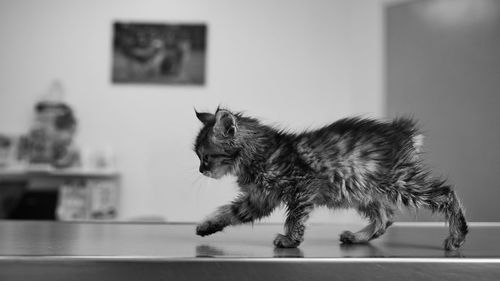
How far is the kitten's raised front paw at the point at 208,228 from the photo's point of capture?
638 mm

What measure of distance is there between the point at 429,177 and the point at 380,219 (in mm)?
89

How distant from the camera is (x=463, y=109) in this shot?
2.80 m

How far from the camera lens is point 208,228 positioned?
2.10 feet

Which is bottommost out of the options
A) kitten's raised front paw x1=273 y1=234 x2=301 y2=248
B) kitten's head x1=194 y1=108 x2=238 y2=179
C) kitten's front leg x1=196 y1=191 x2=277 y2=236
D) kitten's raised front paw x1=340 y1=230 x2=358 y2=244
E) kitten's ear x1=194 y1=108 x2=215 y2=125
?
kitten's raised front paw x1=340 y1=230 x2=358 y2=244

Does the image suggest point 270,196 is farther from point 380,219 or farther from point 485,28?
point 485,28

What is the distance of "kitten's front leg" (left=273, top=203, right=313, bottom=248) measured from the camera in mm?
549

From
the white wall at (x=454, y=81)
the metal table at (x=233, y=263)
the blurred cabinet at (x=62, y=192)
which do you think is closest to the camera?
the metal table at (x=233, y=263)

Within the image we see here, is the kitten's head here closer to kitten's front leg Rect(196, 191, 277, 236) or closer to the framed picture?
kitten's front leg Rect(196, 191, 277, 236)

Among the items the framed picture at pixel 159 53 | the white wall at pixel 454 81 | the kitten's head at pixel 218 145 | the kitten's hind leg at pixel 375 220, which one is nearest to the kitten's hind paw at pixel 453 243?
the kitten's hind leg at pixel 375 220

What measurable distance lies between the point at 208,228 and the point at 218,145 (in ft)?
0.35

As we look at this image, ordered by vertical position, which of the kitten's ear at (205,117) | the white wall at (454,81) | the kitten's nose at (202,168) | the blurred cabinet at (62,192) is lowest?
the blurred cabinet at (62,192)

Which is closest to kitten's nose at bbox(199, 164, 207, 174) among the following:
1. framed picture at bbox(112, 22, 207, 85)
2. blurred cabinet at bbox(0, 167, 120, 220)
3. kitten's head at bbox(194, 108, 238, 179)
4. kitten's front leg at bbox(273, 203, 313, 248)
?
kitten's head at bbox(194, 108, 238, 179)

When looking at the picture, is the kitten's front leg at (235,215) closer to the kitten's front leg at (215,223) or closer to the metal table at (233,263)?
the kitten's front leg at (215,223)

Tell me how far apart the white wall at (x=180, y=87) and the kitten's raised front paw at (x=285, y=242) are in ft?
9.31
